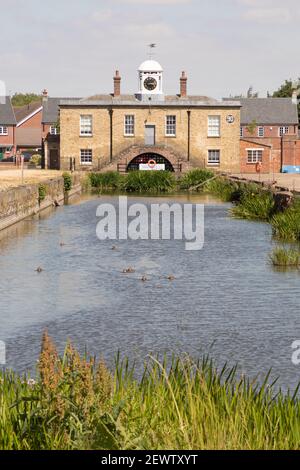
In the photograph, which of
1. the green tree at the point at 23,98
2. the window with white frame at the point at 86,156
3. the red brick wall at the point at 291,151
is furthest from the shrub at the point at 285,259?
the green tree at the point at 23,98

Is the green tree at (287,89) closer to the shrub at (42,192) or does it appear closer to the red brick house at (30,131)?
the red brick house at (30,131)

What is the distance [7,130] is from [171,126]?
42695 mm

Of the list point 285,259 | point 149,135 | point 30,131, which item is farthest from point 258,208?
Result: point 30,131

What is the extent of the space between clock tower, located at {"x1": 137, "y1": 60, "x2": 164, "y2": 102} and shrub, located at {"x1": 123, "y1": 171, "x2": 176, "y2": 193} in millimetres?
17094

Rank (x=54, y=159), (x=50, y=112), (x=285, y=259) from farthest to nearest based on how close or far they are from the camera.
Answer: (x=50, y=112) < (x=54, y=159) < (x=285, y=259)

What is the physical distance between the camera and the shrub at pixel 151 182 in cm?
6767

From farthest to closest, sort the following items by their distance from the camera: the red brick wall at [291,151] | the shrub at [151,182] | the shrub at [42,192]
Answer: the red brick wall at [291,151], the shrub at [151,182], the shrub at [42,192]

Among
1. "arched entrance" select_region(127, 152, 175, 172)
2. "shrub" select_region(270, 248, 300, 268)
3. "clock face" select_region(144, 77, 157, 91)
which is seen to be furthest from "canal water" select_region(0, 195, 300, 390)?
"clock face" select_region(144, 77, 157, 91)

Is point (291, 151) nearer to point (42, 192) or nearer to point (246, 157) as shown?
point (246, 157)

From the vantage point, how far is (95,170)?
82625 mm

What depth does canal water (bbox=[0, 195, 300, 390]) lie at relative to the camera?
52.5 feet

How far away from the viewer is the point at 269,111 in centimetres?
11812

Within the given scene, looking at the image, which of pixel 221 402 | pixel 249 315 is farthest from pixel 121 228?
pixel 221 402

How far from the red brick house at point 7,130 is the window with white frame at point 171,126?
40.8 m
